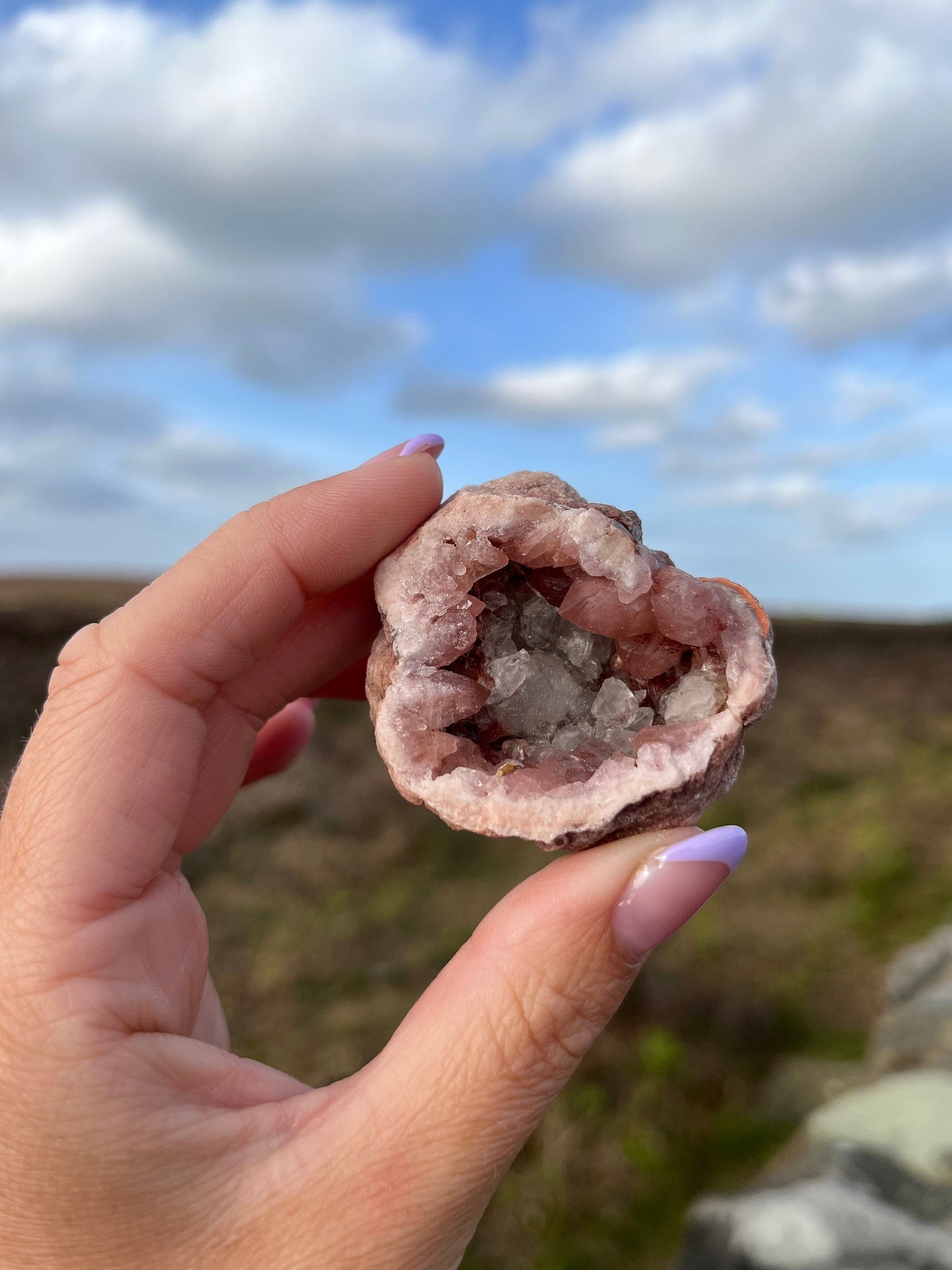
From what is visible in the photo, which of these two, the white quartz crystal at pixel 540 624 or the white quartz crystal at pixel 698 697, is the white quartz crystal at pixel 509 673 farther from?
the white quartz crystal at pixel 698 697

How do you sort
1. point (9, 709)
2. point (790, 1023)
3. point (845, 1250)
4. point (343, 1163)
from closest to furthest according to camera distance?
point (343, 1163), point (845, 1250), point (790, 1023), point (9, 709)

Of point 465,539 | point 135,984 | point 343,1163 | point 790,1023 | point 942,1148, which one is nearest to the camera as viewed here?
point 343,1163

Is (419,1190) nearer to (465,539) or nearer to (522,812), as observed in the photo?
(522,812)

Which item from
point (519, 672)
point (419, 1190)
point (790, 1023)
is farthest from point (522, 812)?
point (790, 1023)

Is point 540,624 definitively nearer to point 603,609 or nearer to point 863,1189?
point 603,609

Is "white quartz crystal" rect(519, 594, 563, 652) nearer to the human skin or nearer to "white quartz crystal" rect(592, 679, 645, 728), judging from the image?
"white quartz crystal" rect(592, 679, 645, 728)

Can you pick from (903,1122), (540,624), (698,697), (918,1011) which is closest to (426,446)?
(540,624)
